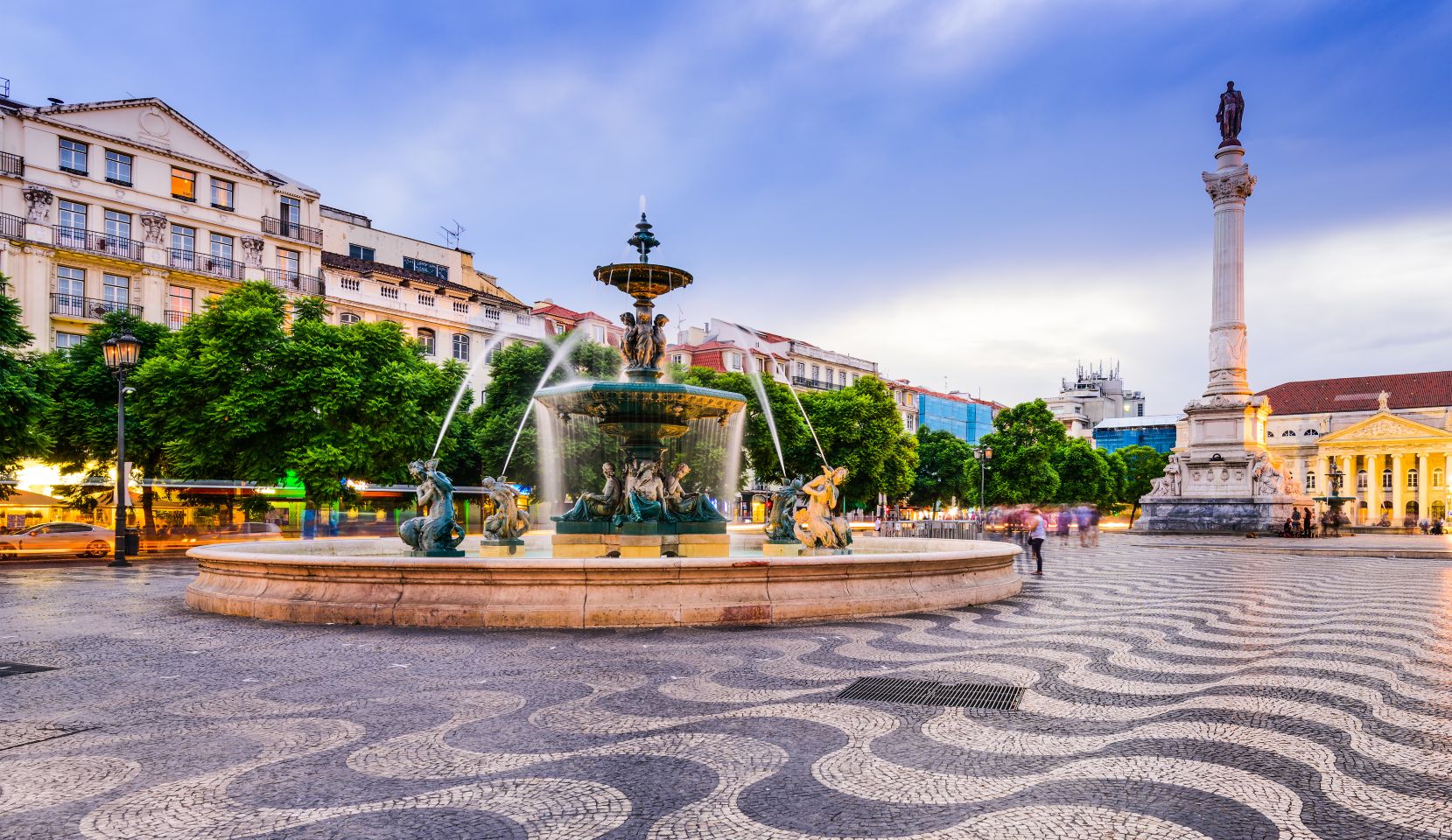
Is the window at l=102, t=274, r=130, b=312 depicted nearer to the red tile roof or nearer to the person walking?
the person walking

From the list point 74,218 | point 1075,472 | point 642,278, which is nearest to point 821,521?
point 642,278

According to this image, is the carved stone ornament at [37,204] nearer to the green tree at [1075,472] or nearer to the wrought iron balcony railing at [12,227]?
the wrought iron balcony railing at [12,227]

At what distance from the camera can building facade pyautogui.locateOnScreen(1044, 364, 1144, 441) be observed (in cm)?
14098

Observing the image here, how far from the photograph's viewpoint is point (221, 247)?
138ft

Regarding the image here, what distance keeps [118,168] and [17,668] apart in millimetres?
39609

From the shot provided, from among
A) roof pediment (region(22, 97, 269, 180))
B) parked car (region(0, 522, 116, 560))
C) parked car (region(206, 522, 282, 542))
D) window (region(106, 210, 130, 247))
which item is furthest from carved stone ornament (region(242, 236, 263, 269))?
parked car (region(0, 522, 116, 560))

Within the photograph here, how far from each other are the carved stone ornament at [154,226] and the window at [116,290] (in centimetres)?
207

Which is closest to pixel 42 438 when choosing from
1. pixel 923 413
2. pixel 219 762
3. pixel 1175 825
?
pixel 219 762

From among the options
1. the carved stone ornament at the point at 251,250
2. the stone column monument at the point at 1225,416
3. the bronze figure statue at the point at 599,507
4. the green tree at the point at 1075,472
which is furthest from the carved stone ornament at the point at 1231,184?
the carved stone ornament at the point at 251,250

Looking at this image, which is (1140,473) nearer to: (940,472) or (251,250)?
(940,472)

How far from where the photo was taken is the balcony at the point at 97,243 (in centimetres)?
3638

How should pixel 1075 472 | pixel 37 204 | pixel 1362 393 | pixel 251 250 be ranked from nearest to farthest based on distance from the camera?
pixel 37 204, pixel 251 250, pixel 1075 472, pixel 1362 393

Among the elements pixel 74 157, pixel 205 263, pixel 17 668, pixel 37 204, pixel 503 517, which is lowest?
pixel 17 668

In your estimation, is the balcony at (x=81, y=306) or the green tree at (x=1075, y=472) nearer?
the balcony at (x=81, y=306)
